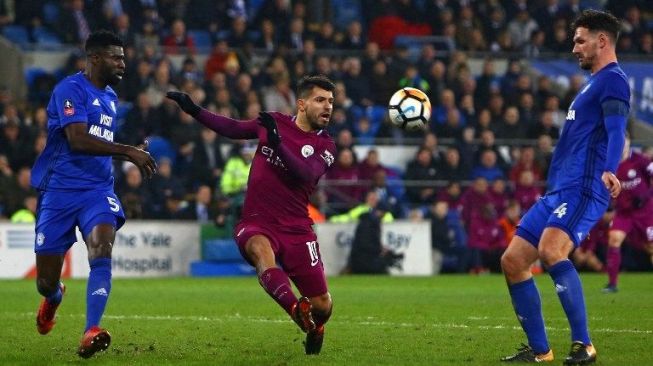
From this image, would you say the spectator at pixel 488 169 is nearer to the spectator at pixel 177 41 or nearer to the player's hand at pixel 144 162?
the spectator at pixel 177 41

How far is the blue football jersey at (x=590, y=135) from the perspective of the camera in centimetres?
827

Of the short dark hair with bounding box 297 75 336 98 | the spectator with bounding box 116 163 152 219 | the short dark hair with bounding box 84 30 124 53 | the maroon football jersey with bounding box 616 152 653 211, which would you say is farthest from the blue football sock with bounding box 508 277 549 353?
the spectator with bounding box 116 163 152 219

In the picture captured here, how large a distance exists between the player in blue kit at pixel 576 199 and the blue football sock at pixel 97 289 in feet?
9.28

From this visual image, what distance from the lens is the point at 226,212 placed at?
69.3 feet

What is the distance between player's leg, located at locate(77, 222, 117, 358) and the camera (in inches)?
332

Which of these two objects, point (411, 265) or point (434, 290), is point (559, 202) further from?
point (411, 265)

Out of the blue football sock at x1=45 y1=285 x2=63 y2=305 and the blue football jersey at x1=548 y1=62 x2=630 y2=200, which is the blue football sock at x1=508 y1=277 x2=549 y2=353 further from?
the blue football sock at x1=45 y1=285 x2=63 y2=305

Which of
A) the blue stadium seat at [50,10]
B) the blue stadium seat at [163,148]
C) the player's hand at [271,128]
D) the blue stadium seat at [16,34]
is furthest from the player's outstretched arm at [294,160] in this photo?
the blue stadium seat at [50,10]

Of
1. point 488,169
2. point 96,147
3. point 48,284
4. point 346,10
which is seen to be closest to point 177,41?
point 346,10

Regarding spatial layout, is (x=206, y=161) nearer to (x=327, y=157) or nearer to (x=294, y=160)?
(x=327, y=157)

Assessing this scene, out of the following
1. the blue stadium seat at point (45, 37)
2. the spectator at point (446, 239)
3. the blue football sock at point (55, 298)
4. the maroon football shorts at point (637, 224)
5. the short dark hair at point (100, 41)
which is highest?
the short dark hair at point (100, 41)

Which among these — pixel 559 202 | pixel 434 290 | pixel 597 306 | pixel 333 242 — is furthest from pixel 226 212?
pixel 559 202

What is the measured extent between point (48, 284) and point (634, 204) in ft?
33.7

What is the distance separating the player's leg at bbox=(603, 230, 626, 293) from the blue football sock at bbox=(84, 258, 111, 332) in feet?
30.9
